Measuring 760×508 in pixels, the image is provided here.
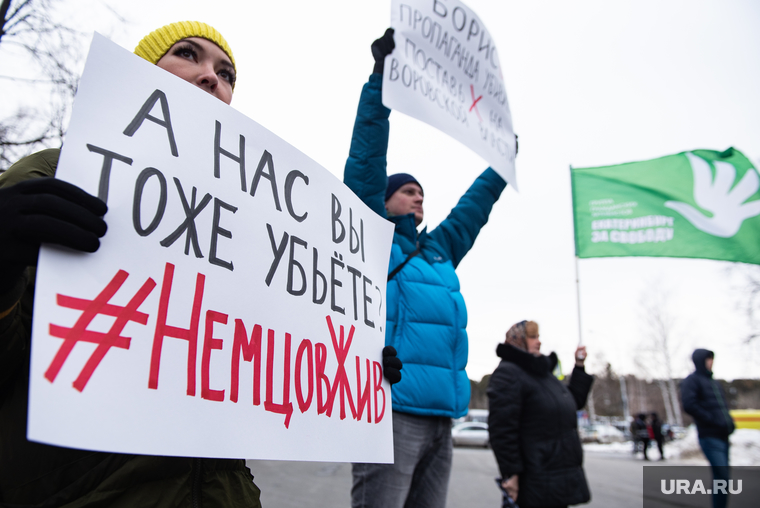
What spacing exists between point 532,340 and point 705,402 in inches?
130

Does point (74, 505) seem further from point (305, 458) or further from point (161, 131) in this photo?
point (161, 131)

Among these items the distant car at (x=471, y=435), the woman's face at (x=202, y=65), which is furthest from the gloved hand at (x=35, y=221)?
the distant car at (x=471, y=435)

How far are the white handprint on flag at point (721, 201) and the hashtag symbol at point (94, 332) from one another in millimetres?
6379

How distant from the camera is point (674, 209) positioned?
595cm

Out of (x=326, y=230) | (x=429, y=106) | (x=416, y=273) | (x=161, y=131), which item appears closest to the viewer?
(x=161, y=131)

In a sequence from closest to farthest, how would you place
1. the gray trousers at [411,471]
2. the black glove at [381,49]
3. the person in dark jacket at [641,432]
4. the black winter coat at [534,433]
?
the gray trousers at [411,471], the black glove at [381,49], the black winter coat at [534,433], the person in dark jacket at [641,432]

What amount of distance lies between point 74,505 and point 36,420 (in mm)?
306

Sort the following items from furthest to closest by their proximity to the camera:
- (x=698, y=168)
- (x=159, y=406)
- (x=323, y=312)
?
(x=698, y=168), (x=323, y=312), (x=159, y=406)

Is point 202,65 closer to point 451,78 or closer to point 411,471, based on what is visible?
point 411,471

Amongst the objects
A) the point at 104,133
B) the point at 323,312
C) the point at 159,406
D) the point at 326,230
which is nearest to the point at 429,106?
the point at 326,230

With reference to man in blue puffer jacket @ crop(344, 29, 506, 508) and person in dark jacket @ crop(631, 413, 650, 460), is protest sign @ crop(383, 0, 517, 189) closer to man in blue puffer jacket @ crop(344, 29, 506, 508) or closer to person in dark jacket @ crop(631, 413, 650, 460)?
man in blue puffer jacket @ crop(344, 29, 506, 508)

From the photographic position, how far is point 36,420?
0.69m

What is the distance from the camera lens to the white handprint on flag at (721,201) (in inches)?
225

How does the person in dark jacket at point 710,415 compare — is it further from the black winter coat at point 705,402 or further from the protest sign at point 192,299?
the protest sign at point 192,299
